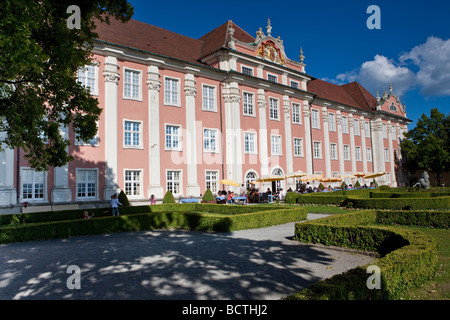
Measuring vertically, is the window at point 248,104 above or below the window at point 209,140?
above

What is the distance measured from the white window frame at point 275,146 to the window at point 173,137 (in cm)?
1070

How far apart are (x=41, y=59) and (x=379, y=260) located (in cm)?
976

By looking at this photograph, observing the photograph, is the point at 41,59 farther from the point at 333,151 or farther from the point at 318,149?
the point at 333,151

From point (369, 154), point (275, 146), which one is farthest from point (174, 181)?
point (369, 154)

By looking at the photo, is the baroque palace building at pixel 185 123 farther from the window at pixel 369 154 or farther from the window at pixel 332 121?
the window at pixel 369 154

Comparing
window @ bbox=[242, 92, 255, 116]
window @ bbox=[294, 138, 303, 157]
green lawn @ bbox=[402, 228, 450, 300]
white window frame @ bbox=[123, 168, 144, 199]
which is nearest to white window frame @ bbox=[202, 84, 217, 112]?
window @ bbox=[242, 92, 255, 116]

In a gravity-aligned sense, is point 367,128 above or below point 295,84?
below

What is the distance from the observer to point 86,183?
21.3m

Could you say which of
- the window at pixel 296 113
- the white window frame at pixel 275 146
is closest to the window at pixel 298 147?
the window at pixel 296 113

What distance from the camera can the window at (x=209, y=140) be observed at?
2758 cm

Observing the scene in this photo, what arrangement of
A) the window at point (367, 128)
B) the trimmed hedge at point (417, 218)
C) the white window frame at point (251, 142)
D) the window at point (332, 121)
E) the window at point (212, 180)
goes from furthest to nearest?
1. the window at point (367, 128)
2. the window at point (332, 121)
3. the white window frame at point (251, 142)
4. the window at point (212, 180)
5. the trimmed hedge at point (417, 218)

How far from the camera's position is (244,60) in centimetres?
3070

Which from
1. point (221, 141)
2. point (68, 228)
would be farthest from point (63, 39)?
point (221, 141)

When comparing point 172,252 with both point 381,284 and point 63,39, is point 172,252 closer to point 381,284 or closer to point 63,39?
point 381,284
